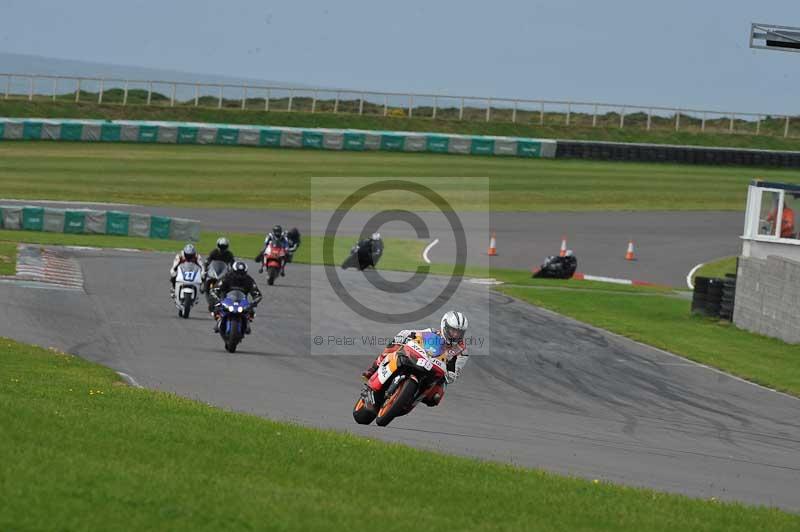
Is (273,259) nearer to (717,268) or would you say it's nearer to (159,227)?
(159,227)

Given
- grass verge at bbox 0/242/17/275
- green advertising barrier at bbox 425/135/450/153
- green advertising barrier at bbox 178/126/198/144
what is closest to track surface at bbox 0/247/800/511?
grass verge at bbox 0/242/17/275

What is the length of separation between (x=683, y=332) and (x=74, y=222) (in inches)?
915

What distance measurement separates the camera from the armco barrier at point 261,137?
194 feet

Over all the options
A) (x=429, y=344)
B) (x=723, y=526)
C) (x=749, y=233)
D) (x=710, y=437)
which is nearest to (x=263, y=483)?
(x=723, y=526)

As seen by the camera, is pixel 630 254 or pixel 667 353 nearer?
pixel 667 353

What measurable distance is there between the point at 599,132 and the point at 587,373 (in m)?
54.5

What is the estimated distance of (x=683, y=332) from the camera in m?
25.1

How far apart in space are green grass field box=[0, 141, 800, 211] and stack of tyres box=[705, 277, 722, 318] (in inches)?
1010

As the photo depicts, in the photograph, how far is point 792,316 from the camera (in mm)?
23859

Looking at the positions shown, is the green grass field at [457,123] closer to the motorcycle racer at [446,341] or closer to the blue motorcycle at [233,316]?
the blue motorcycle at [233,316]

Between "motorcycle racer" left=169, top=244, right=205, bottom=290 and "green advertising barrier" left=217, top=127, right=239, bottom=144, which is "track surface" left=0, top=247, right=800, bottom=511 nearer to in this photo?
"motorcycle racer" left=169, top=244, right=205, bottom=290

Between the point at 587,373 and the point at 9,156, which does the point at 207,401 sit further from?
the point at 9,156

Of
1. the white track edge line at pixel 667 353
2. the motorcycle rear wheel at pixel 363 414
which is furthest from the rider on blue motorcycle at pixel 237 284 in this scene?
the white track edge line at pixel 667 353

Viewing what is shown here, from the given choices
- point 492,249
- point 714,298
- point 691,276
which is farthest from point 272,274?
point 691,276
